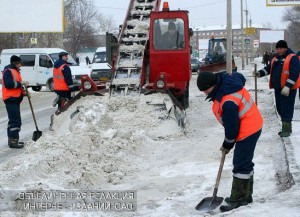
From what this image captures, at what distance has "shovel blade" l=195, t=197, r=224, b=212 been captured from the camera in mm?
5637

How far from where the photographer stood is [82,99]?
10.7 metres

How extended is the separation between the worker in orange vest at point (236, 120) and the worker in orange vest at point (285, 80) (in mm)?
3448

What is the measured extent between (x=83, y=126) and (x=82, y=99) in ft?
4.90

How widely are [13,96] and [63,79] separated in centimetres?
152

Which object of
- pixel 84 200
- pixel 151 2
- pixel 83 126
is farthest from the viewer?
pixel 151 2

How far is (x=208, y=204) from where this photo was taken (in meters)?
5.69

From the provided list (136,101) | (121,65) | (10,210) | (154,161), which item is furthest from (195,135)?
(10,210)

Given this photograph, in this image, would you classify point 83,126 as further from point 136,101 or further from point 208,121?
point 208,121

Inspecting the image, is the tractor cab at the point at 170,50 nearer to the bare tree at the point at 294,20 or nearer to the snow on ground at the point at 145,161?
the snow on ground at the point at 145,161

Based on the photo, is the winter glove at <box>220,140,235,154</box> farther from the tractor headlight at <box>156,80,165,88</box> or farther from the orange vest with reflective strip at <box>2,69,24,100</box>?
the orange vest with reflective strip at <box>2,69,24,100</box>

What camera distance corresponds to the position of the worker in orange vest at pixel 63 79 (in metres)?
11.5

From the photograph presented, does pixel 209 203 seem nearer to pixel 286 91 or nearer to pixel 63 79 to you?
pixel 286 91

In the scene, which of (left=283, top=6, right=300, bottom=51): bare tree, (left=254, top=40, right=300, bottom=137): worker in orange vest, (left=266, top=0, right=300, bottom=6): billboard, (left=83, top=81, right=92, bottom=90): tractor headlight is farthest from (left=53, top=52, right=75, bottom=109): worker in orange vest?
(left=283, top=6, right=300, bottom=51): bare tree

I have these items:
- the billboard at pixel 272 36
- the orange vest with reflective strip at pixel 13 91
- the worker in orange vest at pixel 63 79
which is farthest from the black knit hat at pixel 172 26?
the billboard at pixel 272 36
